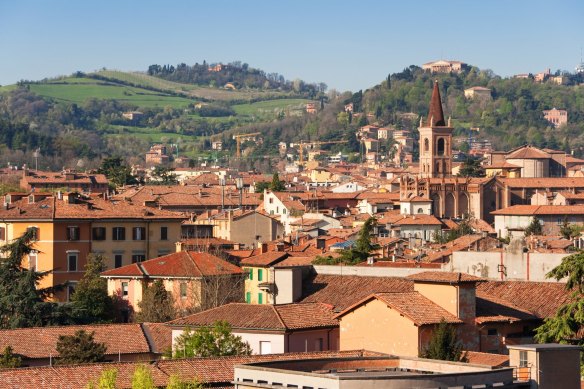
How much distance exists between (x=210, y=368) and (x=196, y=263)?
64.3ft

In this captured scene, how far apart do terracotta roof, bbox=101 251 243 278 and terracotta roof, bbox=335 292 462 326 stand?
566 inches

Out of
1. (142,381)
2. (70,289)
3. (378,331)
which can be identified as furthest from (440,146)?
(142,381)

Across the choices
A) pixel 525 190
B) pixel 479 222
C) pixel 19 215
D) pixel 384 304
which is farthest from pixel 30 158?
pixel 384 304

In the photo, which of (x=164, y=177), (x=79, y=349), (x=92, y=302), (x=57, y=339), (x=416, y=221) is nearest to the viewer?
(x=79, y=349)

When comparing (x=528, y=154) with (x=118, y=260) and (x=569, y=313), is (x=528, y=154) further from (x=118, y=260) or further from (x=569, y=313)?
(x=569, y=313)

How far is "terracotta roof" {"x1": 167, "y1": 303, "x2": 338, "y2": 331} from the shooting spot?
32.8 m

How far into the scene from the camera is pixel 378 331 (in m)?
30.4

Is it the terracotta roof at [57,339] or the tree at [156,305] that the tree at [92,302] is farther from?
the terracotta roof at [57,339]

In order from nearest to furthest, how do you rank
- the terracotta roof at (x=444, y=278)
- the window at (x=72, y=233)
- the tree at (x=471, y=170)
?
the terracotta roof at (x=444, y=278), the window at (x=72, y=233), the tree at (x=471, y=170)

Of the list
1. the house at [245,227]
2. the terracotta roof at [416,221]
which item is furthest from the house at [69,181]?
the house at [245,227]

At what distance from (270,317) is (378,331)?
3.25 m

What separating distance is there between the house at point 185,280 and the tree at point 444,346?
14.4m

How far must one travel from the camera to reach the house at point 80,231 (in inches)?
2084

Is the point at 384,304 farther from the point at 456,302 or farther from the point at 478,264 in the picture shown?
the point at 478,264
